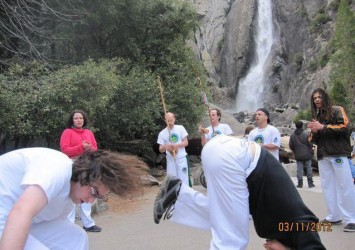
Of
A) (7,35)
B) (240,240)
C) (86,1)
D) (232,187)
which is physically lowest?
(240,240)

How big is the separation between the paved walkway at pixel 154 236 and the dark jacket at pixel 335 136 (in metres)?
1.10

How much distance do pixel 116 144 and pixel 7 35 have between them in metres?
4.83

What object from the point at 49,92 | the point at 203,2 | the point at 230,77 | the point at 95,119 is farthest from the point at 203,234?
the point at 203,2

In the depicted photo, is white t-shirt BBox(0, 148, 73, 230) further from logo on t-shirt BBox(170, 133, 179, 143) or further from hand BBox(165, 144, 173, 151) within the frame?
logo on t-shirt BBox(170, 133, 179, 143)

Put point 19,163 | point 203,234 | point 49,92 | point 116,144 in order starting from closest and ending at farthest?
point 19,163, point 203,234, point 49,92, point 116,144

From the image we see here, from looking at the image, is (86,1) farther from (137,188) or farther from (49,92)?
(137,188)

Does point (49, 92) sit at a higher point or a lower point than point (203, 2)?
lower

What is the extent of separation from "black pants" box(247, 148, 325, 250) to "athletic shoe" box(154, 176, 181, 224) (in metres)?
0.65

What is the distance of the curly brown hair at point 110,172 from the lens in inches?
95.9

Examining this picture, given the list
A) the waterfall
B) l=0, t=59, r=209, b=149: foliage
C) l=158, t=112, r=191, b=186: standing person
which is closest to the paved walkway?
l=158, t=112, r=191, b=186: standing person

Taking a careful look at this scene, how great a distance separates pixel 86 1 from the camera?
46.8 feet

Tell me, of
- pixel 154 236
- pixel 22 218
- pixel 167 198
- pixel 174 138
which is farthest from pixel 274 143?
pixel 22 218

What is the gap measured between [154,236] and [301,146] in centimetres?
626

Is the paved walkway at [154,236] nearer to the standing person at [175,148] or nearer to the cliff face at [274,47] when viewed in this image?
the standing person at [175,148]
